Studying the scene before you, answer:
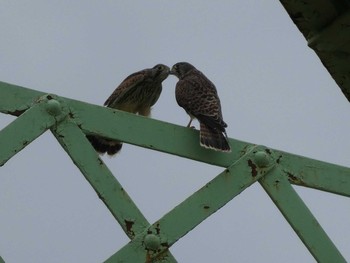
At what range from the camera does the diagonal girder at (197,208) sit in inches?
120

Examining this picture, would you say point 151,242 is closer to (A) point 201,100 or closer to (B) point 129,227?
(B) point 129,227

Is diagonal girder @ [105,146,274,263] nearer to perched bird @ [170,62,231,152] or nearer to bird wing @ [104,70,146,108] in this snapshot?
perched bird @ [170,62,231,152]

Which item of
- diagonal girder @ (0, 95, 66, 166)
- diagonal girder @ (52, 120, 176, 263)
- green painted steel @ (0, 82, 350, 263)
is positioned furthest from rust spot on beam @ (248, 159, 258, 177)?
diagonal girder @ (0, 95, 66, 166)

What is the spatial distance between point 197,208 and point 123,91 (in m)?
3.45

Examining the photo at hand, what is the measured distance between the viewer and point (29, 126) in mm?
3062

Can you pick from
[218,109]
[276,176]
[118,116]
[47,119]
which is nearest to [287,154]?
[276,176]

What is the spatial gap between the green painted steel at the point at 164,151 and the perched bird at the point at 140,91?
10.2 ft

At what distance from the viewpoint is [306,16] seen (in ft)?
11.2

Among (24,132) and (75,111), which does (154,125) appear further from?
(24,132)

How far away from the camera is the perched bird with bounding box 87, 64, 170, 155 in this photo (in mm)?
6609

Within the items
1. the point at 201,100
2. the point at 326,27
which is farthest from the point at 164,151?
the point at 201,100

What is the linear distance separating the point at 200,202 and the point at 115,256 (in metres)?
0.41

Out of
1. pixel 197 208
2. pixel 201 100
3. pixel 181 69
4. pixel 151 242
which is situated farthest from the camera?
pixel 181 69

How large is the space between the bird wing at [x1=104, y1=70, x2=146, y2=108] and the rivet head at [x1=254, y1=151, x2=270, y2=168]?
3231 mm
